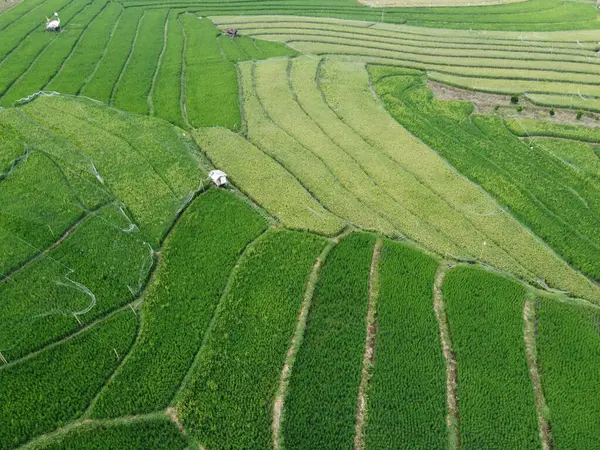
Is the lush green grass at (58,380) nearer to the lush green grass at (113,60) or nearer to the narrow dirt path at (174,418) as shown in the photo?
the narrow dirt path at (174,418)

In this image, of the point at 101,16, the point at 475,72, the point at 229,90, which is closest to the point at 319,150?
the point at 229,90

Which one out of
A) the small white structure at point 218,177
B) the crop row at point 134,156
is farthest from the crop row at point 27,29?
the small white structure at point 218,177

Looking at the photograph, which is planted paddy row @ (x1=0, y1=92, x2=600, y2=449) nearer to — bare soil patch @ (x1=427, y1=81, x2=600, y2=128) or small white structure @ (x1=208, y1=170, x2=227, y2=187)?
small white structure @ (x1=208, y1=170, x2=227, y2=187)

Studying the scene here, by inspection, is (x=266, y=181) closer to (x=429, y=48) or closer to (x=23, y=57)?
(x=23, y=57)

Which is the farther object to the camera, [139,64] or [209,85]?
[139,64]

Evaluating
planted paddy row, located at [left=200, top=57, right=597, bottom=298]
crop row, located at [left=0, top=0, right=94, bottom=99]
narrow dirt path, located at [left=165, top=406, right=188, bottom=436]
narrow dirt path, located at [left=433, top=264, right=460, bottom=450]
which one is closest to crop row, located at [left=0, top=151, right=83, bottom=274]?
planted paddy row, located at [left=200, top=57, right=597, bottom=298]

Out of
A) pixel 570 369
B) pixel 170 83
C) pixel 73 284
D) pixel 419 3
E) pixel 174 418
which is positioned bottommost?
pixel 570 369

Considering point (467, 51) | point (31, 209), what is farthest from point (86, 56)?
point (467, 51)
